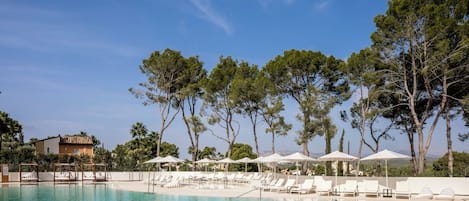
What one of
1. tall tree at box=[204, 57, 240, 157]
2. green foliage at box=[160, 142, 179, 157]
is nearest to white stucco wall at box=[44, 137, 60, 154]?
green foliage at box=[160, 142, 179, 157]

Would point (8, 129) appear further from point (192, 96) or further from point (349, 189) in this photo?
point (349, 189)

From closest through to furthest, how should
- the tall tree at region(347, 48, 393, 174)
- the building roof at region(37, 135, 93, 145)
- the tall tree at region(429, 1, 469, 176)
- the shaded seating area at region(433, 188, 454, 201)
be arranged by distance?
1. the shaded seating area at region(433, 188, 454, 201)
2. the tall tree at region(429, 1, 469, 176)
3. the tall tree at region(347, 48, 393, 174)
4. the building roof at region(37, 135, 93, 145)

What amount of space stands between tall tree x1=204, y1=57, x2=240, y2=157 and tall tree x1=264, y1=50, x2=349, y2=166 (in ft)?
16.0

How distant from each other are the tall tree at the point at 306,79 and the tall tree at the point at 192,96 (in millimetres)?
7576

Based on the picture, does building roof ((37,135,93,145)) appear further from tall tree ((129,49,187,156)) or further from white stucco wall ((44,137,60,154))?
tall tree ((129,49,187,156))

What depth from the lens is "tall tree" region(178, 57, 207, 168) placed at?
3269 centimetres

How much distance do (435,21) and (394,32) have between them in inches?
70.9

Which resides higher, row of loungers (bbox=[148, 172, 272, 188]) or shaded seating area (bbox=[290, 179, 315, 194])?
shaded seating area (bbox=[290, 179, 315, 194])

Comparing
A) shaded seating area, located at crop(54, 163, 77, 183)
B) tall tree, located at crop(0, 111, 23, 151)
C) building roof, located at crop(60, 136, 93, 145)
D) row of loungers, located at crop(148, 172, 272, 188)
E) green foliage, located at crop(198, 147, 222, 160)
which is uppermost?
tall tree, located at crop(0, 111, 23, 151)

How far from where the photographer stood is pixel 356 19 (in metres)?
24.1

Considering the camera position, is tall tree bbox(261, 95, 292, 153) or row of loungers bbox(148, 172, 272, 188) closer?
row of loungers bbox(148, 172, 272, 188)

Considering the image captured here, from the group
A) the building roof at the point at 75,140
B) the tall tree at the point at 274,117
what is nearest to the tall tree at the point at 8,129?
the building roof at the point at 75,140

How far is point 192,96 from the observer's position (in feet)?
109

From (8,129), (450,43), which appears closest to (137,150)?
(8,129)
